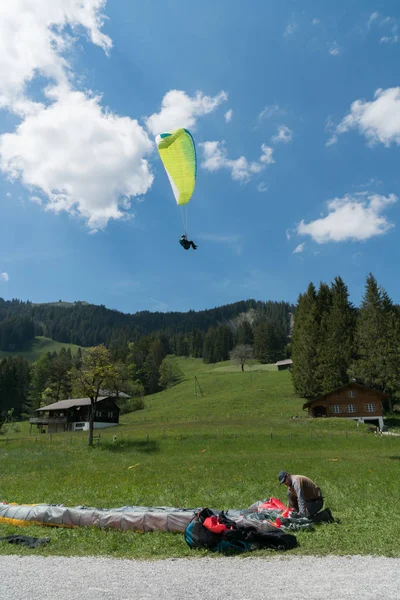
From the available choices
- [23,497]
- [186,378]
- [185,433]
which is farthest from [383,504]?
[186,378]

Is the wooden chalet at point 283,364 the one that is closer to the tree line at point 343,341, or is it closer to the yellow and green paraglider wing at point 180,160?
the tree line at point 343,341

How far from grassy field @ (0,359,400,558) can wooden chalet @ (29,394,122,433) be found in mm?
24401

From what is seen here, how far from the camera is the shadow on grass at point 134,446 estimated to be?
1532 inches

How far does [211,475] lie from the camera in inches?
969

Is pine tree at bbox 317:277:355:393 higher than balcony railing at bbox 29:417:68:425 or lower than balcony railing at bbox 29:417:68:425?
higher

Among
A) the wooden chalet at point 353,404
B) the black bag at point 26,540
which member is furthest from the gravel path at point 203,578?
the wooden chalet at point 353,404

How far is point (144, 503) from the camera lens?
51.4 feet

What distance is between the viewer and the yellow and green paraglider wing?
63.1ft

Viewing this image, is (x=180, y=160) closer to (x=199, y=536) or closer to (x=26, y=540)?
(x=199, y=536)

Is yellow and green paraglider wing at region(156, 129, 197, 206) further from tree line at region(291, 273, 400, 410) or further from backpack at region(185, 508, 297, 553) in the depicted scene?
tree line at region(291, 273, 400, 410)

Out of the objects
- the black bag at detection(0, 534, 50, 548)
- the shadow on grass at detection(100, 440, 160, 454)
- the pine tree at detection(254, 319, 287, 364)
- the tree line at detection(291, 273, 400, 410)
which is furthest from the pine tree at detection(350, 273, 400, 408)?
the pine tree at detection(254, 319, 287, 364)

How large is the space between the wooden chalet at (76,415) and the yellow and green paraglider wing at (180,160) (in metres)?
61.3

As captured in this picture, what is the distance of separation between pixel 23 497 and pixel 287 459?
1883cm

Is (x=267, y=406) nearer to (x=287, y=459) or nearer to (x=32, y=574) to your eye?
(x=287, y=459)
